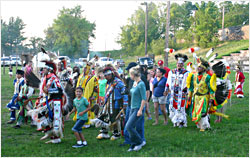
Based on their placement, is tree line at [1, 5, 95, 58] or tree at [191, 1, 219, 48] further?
tree line at [1, 5, 95, 58]

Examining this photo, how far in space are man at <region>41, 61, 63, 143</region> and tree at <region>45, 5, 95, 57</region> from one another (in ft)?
174

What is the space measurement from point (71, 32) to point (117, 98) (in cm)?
5437

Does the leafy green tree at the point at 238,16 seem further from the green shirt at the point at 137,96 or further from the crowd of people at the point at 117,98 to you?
the green shirt at the point at 137,96

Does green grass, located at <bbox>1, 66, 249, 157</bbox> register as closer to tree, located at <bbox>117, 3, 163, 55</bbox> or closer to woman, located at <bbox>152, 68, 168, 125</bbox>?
woman, located at <bbox>152, 68, 168, 125</bbox>

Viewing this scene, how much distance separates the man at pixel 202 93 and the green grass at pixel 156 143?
0.31 metres

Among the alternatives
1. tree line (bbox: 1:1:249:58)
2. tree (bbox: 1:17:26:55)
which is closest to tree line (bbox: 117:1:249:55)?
tree line (bbox: 1:1:249:58)

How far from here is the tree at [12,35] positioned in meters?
62.0

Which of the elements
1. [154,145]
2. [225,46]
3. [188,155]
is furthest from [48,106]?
[225,46]

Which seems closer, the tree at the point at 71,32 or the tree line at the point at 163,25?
the tree line at the point at 163,25

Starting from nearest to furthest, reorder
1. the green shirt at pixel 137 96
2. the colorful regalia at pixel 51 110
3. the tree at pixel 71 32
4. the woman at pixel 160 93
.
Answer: the green shirt at pixel 137 96, the colorful regalia at pixel 51 110, the woman at pixel 160 93, the tree at pixel 71 32

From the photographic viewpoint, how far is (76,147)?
19.1 ft

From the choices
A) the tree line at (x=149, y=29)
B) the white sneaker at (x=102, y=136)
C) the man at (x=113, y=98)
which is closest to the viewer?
the man at (x=113, y=98)

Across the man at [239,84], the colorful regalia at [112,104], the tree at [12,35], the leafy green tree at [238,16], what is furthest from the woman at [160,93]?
the tree at [12,35]

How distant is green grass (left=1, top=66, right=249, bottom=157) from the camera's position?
5418mm
